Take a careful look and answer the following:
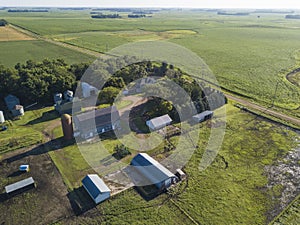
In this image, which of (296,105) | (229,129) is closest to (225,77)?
(296,105)

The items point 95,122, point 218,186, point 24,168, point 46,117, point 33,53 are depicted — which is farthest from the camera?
point 33,53

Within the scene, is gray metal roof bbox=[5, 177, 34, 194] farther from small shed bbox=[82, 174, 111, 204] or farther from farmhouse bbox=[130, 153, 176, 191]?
farmhouse bbox=[130, 153, 176, 191]

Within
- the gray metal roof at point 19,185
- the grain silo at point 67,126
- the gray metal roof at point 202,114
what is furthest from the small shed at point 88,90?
the gray metal roof at point 19,185

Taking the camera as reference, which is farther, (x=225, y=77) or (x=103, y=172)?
(x=225, y=77)

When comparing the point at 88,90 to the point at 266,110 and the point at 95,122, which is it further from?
the point at 266,110

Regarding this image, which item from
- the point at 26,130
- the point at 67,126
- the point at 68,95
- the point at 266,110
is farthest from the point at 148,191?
the point at 266,110

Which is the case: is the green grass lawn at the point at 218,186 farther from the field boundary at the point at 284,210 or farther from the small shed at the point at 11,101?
the small shed at the point at 11,101

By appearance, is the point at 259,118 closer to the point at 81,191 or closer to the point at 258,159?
the point at 258,159

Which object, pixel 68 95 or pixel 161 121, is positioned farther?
pixel 68 95
